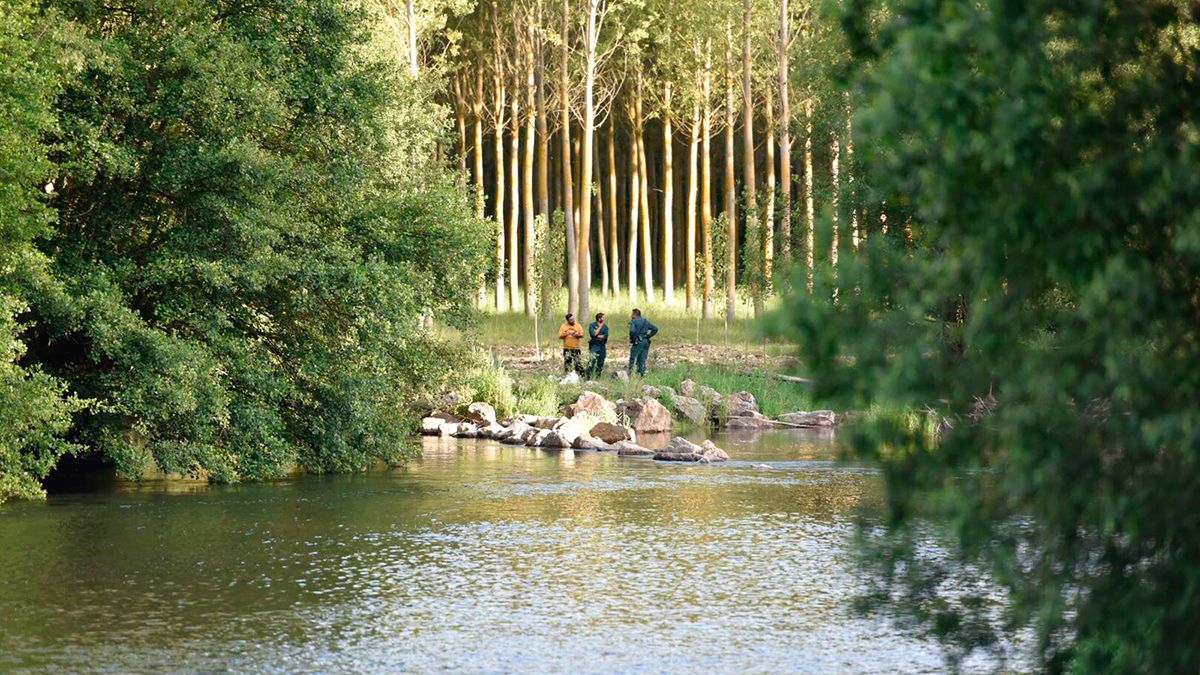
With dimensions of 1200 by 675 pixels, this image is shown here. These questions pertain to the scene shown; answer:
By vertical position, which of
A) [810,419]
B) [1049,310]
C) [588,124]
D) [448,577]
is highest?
[588,124]

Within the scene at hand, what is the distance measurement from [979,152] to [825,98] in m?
30.4

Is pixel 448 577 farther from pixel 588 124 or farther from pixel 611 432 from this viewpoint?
pixel 588 124

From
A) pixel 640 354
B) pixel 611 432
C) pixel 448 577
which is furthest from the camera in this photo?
pixel 640 354

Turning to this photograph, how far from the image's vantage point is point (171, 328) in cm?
2172

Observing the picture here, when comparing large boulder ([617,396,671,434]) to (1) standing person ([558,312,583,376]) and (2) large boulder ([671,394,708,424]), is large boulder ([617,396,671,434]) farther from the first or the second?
(1) standing person ([558,312,583,376])

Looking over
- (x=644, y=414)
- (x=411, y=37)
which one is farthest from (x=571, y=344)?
(x=411, y=37)

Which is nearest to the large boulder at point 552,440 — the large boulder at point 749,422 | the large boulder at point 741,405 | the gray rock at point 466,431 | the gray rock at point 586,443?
the gray rock at point 586,443

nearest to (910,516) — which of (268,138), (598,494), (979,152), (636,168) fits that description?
(979,152)

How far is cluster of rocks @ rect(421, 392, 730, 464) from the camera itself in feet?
88.0

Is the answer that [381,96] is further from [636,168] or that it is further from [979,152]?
[636,168]

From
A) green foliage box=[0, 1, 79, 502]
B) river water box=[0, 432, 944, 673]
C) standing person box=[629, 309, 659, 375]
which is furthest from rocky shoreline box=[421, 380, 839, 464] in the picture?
green foliage box=[0, 1, 79, 502]

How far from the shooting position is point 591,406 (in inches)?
1257

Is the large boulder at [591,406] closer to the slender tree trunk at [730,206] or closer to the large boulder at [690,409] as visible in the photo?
the large boulder at [690,409]

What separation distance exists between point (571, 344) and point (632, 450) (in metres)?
10.3
